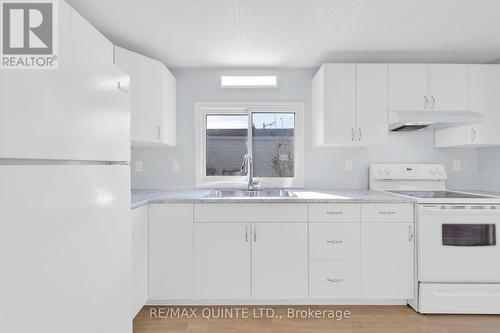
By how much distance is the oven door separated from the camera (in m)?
2.18

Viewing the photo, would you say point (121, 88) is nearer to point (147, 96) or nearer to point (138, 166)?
point (147, 96)

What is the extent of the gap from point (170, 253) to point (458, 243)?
2.30 m

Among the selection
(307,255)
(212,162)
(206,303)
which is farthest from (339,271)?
(212,162)

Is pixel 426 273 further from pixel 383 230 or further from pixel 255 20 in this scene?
pixel 255 20

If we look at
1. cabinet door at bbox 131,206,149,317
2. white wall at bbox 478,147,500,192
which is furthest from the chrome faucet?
white wall at bbox 478,147,500,192

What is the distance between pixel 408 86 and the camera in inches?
101

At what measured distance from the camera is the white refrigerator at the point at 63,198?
66 centimetres

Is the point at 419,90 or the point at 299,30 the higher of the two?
the point at 299,30

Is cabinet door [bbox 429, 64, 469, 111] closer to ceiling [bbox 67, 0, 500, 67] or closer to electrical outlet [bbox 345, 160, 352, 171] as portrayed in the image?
ceiling [bbox 67, 0, 500, 67]

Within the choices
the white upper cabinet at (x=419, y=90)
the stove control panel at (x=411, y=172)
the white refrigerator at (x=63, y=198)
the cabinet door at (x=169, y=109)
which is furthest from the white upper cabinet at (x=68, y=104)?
the stove control panel at (x=411, y=172)

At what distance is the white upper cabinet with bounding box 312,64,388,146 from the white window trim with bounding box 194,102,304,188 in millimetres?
418

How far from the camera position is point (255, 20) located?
200 centimetres

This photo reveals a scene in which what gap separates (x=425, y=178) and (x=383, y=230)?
976mm

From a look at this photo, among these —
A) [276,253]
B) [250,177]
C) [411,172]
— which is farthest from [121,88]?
[411,172]
